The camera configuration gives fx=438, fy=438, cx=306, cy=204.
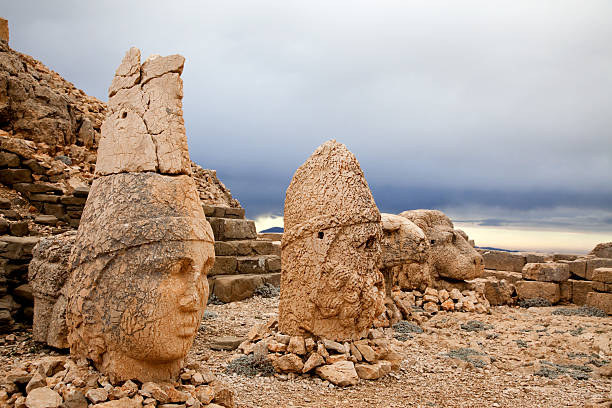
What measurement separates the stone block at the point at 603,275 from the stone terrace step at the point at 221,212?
8.96 meters

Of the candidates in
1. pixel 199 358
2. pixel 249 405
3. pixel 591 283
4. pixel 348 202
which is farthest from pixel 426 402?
pixel 591 283

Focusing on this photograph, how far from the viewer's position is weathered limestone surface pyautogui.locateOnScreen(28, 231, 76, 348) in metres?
3.57

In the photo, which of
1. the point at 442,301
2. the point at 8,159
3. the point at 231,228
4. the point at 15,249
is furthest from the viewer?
the point at 231,228

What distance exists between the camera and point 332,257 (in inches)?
191

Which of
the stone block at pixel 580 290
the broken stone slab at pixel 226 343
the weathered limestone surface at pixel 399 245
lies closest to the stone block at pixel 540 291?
the stone block at pixel 580 290

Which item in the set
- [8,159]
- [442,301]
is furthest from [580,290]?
[8,159]

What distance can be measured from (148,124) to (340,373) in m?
3.04

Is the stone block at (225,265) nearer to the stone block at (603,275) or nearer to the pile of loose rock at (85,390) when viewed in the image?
the pile of loose rock at (85,390)

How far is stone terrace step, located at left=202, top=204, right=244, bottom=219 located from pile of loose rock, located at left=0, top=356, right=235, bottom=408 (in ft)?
27.2

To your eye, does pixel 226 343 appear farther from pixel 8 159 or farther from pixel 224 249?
pixel 8 159

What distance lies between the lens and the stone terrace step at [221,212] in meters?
11.6

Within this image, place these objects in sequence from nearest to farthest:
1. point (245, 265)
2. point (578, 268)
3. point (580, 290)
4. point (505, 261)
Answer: point (245, 265) → point (580, 290) → point (578, 268) → point (505, 261)

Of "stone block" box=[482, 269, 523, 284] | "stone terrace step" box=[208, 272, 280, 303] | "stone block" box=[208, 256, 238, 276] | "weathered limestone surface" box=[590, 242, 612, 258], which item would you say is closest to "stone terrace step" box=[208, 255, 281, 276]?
"stone block" box=[208, 256, 238, 276]

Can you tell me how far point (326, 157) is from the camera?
17.3 feet
